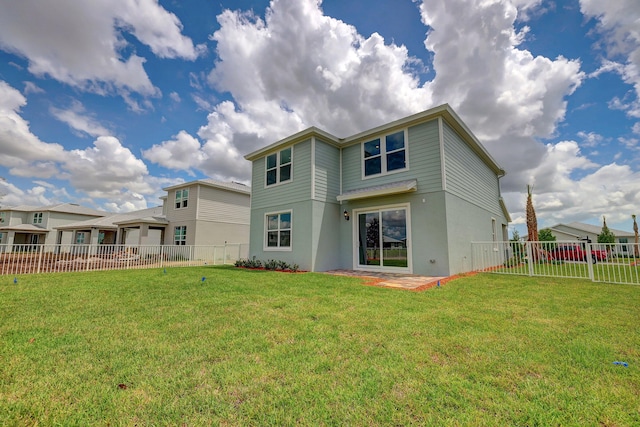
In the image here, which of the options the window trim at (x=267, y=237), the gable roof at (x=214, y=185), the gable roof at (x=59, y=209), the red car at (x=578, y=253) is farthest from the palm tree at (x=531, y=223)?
the gable roof at (x=59, y=209)

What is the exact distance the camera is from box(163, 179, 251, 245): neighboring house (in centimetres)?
1938

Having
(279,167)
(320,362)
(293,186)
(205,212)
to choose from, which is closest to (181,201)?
(205,212)

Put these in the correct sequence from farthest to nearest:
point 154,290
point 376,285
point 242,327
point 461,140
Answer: point 461,140
point 376,285
point 154,290
point 242,327

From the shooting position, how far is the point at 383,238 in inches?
375

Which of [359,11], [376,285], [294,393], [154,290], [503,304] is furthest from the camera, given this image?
[359,11]

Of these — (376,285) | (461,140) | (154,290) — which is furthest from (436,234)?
(154,290)

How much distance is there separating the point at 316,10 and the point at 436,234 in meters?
9.24

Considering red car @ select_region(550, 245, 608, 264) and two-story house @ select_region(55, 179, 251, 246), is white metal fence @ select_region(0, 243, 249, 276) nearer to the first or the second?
two-story house @ select_region(55, 179, 251, 246)

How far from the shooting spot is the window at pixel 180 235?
19.9 meters

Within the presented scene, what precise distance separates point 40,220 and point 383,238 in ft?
145

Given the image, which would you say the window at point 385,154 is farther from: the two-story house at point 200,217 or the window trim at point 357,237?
the two-story house at point 200,217

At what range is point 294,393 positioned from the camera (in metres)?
2.03

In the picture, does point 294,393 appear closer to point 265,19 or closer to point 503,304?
point 503,304

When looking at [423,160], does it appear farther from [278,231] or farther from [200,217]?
[200,217]
